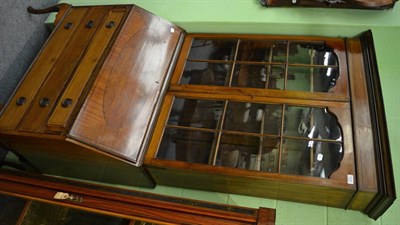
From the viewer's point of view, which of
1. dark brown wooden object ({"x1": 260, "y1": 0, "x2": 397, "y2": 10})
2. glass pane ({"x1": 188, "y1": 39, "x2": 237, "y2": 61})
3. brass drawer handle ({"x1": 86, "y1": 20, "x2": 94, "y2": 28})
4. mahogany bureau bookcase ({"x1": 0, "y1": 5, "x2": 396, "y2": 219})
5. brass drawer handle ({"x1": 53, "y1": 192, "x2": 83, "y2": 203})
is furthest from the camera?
glass pane ({"x1": 188, "y1": 39, "x2": 237, "y2": 61})

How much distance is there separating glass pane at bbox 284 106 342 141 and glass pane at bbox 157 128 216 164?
0.41 metres

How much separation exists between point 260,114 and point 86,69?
3.06 ft

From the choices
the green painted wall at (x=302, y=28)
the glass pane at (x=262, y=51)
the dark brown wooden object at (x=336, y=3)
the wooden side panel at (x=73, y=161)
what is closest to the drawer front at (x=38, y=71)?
the wooden side panel at (x=73, y=161)

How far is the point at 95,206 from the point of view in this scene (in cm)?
128

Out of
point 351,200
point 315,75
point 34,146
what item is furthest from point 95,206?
point 315,75

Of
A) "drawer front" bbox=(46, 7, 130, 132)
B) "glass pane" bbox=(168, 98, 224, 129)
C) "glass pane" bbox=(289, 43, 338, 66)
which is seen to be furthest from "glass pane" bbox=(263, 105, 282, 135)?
"drawer front" bbox=(46, 7, 130, 132)

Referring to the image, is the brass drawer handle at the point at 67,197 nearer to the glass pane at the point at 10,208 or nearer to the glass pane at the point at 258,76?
the glass pane at the point at 10,208

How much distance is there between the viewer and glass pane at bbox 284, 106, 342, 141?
1553 mm

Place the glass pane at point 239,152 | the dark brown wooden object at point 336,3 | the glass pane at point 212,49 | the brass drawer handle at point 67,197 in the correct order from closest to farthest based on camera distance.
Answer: the brass drawer handle at point 67,197
the glass pane at point 239,152
the dark brown wooden object at point 336,3
the glass pane at point 212,49

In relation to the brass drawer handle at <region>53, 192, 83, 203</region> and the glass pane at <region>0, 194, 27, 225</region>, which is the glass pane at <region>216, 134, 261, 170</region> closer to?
the brass drawer handle at <region>53, 192, 83, 203</region>

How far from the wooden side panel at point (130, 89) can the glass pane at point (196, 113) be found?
0.13 metres

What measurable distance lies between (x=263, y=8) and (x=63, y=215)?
5.17ft

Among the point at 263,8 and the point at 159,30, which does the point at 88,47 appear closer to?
the point at 159,30

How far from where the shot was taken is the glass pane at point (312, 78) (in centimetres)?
169
